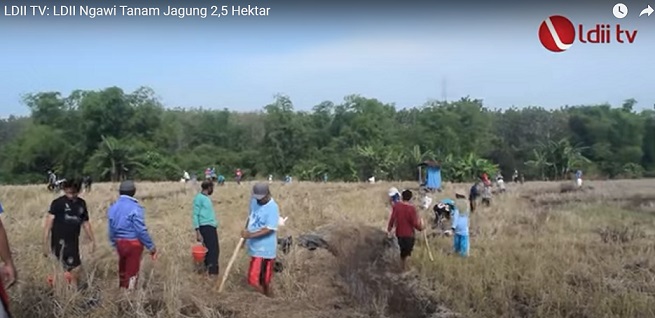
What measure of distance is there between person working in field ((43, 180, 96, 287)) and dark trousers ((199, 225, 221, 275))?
4.81 feet

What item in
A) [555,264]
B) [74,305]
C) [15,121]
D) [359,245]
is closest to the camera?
[74,305]

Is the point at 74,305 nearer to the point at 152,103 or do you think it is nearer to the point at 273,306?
the point at 273,306

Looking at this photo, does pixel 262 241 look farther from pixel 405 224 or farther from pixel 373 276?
pixel 405 224

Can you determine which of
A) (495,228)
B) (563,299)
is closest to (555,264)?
(563,299)

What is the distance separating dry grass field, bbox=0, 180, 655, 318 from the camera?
227 inches

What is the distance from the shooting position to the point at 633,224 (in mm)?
14625

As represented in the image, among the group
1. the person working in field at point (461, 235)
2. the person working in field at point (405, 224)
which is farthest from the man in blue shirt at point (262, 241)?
the person working in field at point (461, 235)

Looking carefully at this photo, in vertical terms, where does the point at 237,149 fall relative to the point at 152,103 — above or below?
below

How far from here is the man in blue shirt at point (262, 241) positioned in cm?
662

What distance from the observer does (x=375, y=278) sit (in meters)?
8.68

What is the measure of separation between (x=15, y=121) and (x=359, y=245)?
288 ft

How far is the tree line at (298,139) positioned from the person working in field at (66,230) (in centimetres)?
4339

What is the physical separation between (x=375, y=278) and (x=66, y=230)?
13.4ft

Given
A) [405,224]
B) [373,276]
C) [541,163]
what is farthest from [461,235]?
[541,163]
